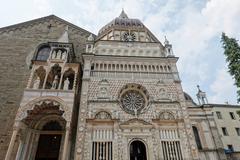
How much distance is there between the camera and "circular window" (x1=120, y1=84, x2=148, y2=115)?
1409 cm

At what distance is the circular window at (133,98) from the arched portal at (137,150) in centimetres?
252

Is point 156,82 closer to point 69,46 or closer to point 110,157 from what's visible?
point 110,157

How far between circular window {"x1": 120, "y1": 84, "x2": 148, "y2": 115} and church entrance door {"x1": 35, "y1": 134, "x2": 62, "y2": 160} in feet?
21.8

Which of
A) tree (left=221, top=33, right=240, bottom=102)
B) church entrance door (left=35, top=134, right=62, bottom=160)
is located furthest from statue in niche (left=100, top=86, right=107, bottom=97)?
tree (left=221, top=33, right=240, bottom=102)

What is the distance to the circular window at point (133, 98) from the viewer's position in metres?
14.1

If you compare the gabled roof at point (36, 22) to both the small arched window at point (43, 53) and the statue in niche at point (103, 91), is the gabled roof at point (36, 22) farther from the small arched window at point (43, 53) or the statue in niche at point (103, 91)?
the statue in niche at point (103, 91)

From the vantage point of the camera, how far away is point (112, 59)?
16141mm

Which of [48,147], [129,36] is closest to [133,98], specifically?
[129,36]

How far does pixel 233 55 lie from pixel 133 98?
873cm

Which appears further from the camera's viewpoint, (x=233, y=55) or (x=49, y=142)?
(x=49, y=142)

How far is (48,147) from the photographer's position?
1384 cm

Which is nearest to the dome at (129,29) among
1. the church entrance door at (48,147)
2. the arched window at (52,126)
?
the arched window at (52,126)

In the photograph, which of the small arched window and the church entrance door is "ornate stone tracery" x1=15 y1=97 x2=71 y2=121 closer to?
the church entrance door

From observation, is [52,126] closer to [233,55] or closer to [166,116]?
[166,116]
